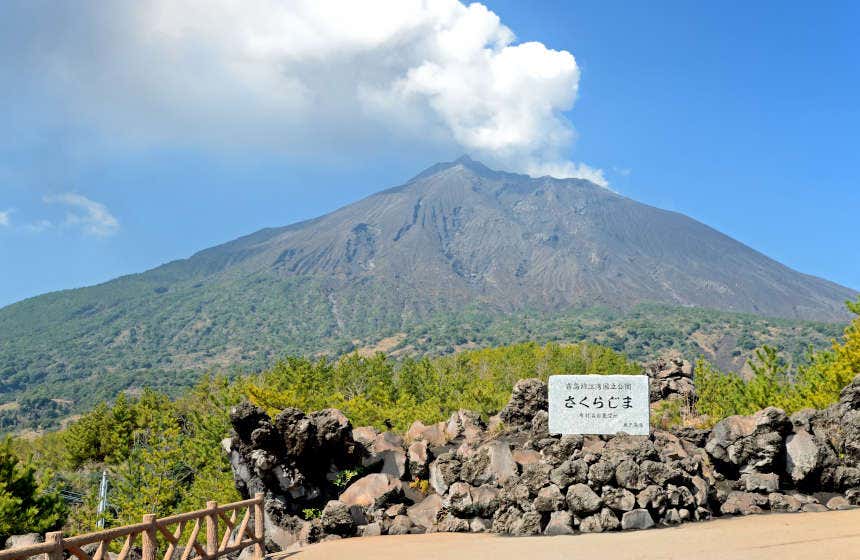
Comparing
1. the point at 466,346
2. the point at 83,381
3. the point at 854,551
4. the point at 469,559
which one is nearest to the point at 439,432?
the point at 469,559

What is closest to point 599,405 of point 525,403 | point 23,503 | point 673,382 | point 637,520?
point 637,520

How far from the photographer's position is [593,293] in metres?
191

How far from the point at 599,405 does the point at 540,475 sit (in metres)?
2.56

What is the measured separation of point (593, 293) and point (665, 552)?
185454 mm

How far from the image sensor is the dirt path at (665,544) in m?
10.2

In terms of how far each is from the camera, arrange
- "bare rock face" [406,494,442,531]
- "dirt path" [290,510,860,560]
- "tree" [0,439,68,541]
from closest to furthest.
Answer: "dirt path" [290,510,860,560] → "bare rock face" [406,494,442,531] → "tree" [0,439,68,541]

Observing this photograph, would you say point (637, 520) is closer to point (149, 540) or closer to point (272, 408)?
point (149, 540)

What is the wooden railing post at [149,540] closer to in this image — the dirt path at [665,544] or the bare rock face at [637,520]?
the dirt path at [665,544]

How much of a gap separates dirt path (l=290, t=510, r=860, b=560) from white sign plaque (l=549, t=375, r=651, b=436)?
2961 mm

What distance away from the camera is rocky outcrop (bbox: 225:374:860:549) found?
13.3 metres

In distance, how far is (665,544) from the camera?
11047 millimetres

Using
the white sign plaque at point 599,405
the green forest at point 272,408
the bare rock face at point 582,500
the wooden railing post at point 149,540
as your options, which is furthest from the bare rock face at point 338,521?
the green forest at point 272,408

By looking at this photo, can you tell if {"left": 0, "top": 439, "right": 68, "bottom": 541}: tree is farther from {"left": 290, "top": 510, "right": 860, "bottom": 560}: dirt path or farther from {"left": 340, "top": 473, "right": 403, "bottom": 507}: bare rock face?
{"left": 290, "top": 510, "right": 860, "bottom": 560}: dirt path

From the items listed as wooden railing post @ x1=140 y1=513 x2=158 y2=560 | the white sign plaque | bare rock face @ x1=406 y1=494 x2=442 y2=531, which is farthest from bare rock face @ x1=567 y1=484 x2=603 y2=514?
wooden railing post @ x1=140 y1=513 x2=158 y2=560
